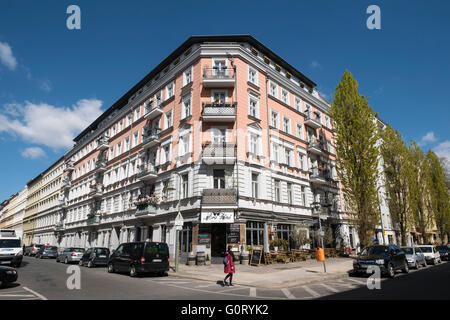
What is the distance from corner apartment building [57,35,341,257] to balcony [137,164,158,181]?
12 cm

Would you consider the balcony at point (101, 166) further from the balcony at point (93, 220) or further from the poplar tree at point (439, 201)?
the poplar tree at point (439, 201)

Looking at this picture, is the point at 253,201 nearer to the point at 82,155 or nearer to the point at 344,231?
the point at 344,231

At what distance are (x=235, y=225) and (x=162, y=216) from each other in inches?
306

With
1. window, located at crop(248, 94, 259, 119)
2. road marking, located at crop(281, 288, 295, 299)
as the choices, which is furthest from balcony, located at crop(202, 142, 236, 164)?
road marking, located at crop(281, 288, 295, 299)

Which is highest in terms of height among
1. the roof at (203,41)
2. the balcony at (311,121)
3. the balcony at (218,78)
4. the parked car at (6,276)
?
the roof at (203,41)

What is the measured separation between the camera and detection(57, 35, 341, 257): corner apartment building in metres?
21.6

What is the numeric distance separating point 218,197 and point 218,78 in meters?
10.0

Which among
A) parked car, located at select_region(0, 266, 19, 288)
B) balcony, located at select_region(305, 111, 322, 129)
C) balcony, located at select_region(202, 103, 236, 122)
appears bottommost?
parked car, located at select_region(0, 266, 19, 288)

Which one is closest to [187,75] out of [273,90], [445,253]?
[273,90]

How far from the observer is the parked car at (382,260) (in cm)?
1448

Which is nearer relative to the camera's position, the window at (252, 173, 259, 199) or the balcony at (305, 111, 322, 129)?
the window at (252, 173, 259, 199)

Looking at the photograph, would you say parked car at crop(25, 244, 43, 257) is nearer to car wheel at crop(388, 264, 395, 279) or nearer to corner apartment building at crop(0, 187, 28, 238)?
car wheel at crop(388, 264, 395, 279)

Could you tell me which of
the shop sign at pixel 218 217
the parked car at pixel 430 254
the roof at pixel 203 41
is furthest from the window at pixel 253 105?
the parked car at pixel 430 254
